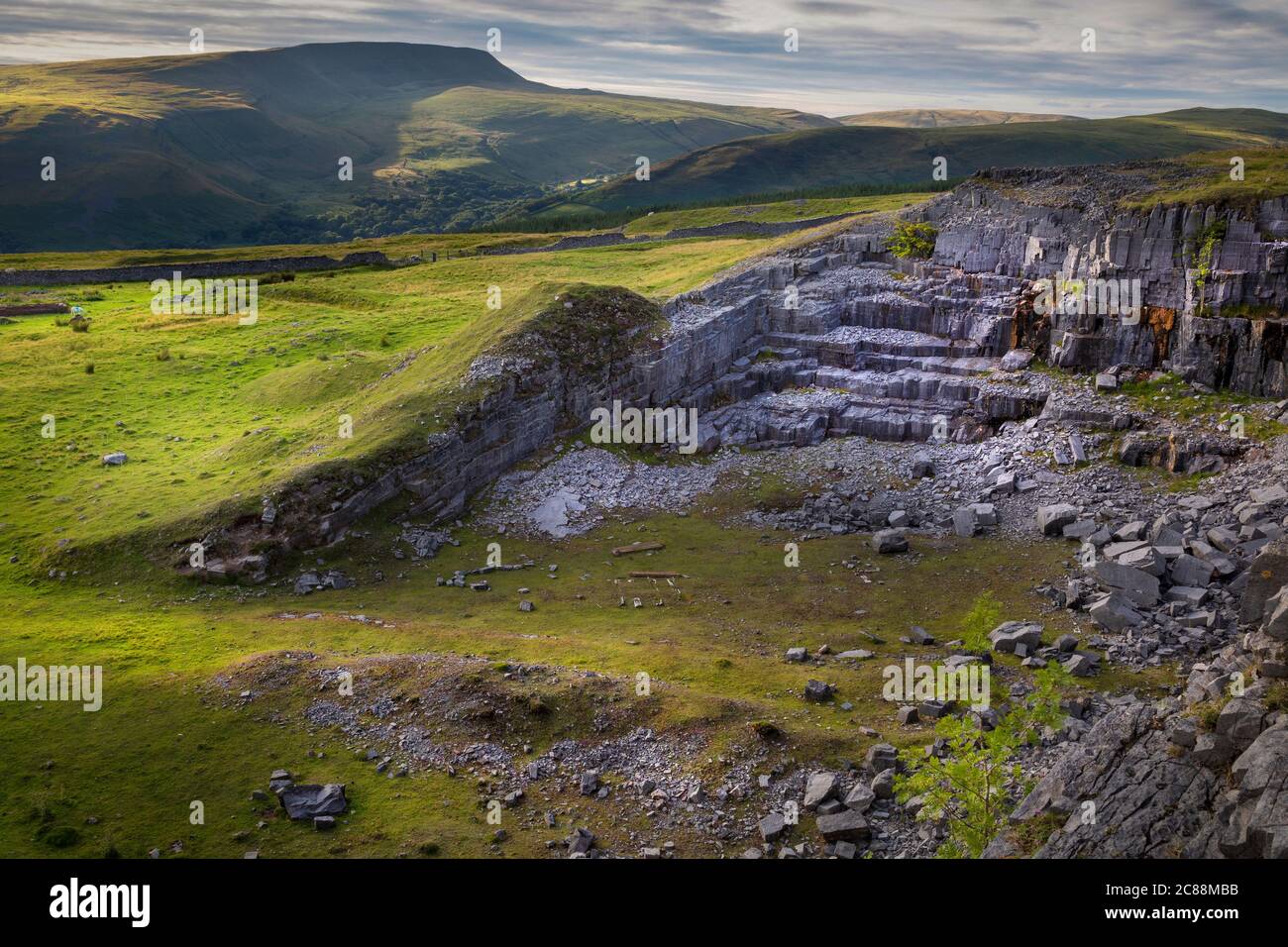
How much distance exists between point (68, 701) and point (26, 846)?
19.6 feet

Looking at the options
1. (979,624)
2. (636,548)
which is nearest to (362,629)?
(636,548)

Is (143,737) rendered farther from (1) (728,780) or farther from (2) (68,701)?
(1) (728,780)

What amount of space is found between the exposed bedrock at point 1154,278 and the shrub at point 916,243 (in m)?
4.21

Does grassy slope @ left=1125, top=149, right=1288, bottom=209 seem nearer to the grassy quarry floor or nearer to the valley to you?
the valley

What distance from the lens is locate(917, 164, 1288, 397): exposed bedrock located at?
42.7m

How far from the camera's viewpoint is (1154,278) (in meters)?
46.1

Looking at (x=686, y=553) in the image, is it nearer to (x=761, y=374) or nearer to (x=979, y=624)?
(x=979, y=624)

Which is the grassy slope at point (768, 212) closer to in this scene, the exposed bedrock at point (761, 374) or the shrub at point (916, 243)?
the shrub at point (916, 243)

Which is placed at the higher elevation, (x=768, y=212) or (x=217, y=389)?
(x=768, y=212)

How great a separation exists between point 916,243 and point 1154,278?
14.9 m

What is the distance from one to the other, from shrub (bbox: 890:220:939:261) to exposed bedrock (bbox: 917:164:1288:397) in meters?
4.21

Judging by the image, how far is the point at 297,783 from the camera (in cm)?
2209

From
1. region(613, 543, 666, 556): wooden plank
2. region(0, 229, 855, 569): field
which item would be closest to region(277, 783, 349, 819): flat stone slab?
region(0, 229, 855, 569): field

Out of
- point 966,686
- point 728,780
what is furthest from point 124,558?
point 966,686
